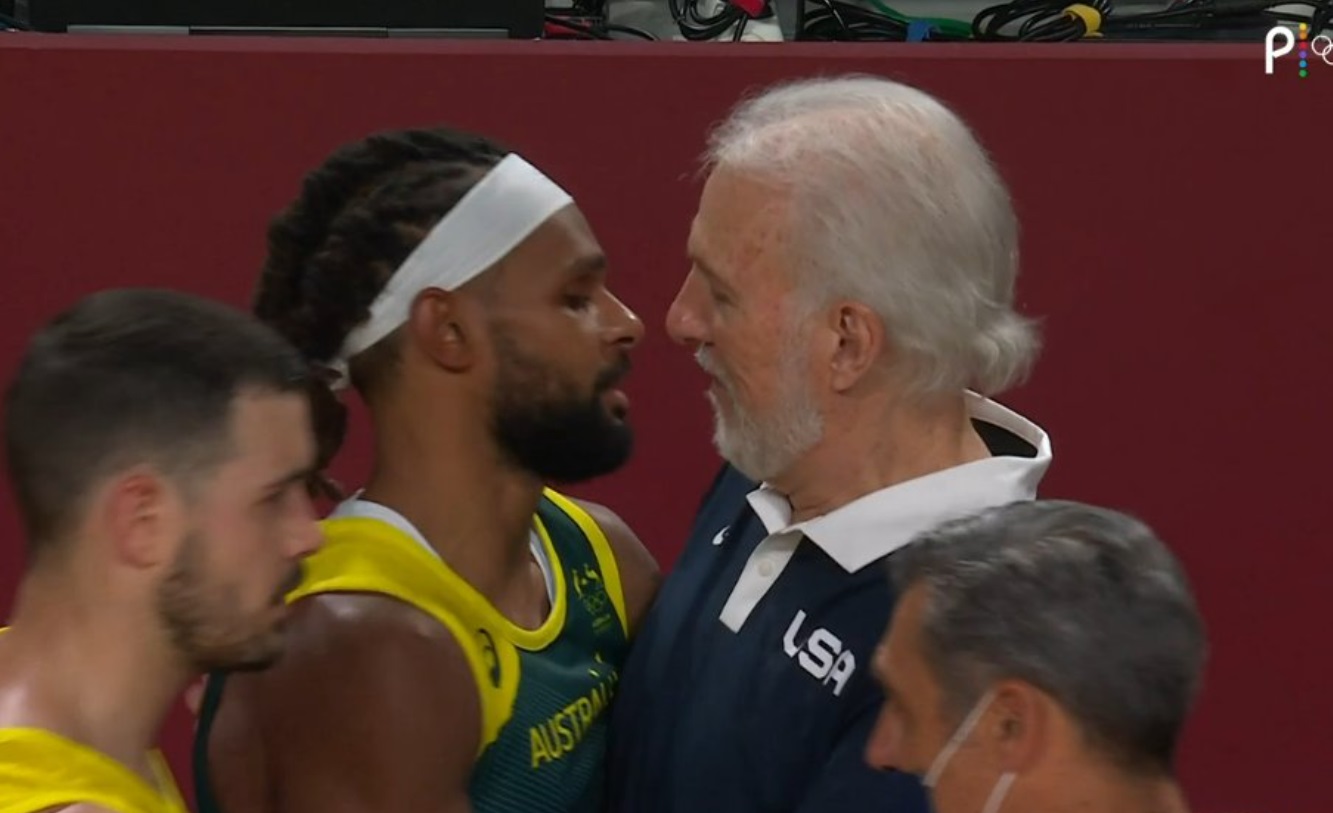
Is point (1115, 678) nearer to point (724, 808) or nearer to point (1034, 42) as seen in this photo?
point (724, 808)

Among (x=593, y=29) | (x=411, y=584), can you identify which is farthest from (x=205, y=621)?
(x=593, y=29)

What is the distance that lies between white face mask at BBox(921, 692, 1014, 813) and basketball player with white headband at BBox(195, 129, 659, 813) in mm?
357

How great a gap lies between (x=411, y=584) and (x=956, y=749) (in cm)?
44

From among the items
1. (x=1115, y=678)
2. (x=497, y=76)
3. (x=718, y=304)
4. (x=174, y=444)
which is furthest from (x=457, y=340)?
(x=497, y=76)

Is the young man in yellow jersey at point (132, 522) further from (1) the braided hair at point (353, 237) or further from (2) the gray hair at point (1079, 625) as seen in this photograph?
(2) the gray hair at point (1079, 625)

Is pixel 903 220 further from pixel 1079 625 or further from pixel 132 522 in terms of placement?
pixel 132 522

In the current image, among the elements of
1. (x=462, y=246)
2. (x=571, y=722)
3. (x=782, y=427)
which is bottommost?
(x=571, y=722)

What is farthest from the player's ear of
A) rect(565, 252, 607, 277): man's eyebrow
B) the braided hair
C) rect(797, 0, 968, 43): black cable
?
rect(797, 0, 968, 43): black cable

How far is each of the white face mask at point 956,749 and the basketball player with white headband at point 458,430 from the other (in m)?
0.36

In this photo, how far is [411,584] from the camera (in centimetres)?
138

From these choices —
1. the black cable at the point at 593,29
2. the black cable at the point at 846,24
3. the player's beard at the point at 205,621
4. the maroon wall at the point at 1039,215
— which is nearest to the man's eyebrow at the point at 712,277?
the player's beard at the point at 205,621

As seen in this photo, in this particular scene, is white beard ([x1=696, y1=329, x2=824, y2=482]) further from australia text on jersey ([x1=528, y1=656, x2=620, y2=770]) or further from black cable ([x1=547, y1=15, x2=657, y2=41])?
black cable ([x1=547, y1=15, x2=657, y2=41])

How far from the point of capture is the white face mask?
1.06 m

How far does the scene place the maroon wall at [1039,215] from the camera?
238cm
